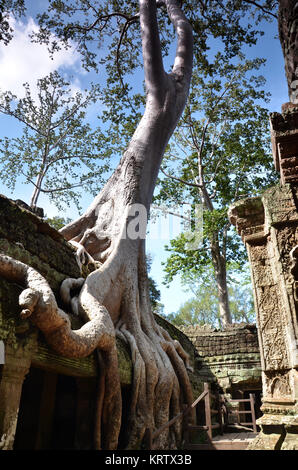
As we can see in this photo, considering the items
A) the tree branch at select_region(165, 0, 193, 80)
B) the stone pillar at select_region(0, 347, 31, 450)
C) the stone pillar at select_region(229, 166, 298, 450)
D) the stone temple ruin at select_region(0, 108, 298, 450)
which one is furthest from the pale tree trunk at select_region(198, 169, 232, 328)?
the stone pillar at select_region(0, 347, 31, 450)

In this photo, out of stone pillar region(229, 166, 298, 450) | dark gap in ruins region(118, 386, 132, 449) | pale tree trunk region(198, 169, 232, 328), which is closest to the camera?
stone pillar region(229, 166, 298, 450)

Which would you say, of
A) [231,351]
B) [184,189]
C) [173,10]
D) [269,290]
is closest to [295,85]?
[269,290]

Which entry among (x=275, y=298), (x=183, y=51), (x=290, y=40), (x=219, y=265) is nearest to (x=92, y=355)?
(x=275, y=298)

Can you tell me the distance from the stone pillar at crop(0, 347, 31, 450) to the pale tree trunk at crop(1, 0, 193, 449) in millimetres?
287

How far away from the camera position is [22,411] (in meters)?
3.72

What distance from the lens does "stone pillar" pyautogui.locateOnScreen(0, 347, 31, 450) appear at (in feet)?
7.30

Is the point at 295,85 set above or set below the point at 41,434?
above

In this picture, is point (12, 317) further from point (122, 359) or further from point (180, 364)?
point (180, 364)

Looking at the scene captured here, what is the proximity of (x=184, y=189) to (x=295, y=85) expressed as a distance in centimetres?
1171

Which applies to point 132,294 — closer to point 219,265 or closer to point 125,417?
point 125,417

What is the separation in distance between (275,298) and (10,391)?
193 cm

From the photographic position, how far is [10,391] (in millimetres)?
2320

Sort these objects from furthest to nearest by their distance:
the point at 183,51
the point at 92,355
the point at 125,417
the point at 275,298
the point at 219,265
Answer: the point at 219,265 → the point at 183,51 → the point at 125,417 → the point at 92,355 → the point at 275,298

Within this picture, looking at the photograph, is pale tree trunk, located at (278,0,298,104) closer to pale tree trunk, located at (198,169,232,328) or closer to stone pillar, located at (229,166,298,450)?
stone pillar, located at (229,166,298,450)
